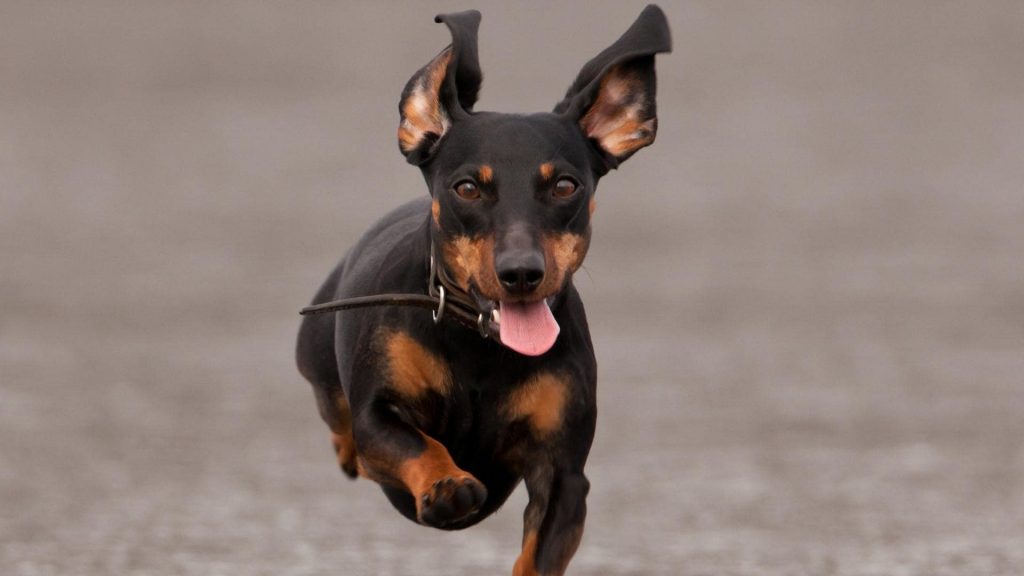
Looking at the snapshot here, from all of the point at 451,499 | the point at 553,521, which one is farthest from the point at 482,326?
the point at 553,521

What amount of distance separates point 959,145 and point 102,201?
12244 mm

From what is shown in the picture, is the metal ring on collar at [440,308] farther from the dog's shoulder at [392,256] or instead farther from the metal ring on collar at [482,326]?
the dog's shoulder at [392,256]


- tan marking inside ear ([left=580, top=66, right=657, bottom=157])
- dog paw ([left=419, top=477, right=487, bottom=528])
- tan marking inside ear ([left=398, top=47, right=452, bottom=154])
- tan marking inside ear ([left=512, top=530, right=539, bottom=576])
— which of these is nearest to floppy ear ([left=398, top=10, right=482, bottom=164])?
tan marking inside ear ([left=398, top=47, right=452, bottom=154])

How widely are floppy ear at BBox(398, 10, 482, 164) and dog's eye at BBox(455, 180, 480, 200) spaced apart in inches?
10.9

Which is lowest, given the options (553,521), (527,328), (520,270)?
(553,521)

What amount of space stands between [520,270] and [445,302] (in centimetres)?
49

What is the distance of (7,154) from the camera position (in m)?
34.7

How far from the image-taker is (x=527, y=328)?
23.6 feet

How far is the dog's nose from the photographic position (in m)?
7.01

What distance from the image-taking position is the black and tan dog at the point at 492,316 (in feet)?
23.7

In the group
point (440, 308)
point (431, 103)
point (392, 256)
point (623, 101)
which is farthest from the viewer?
point (392, 256)

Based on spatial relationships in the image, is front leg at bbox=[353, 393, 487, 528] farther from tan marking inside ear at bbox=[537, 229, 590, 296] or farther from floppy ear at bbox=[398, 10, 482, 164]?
floppy ear at bbox=[398, 10, 482, 164]

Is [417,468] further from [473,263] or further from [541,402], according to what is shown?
[473,263]

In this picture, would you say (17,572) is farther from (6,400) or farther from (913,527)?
(6,400)
